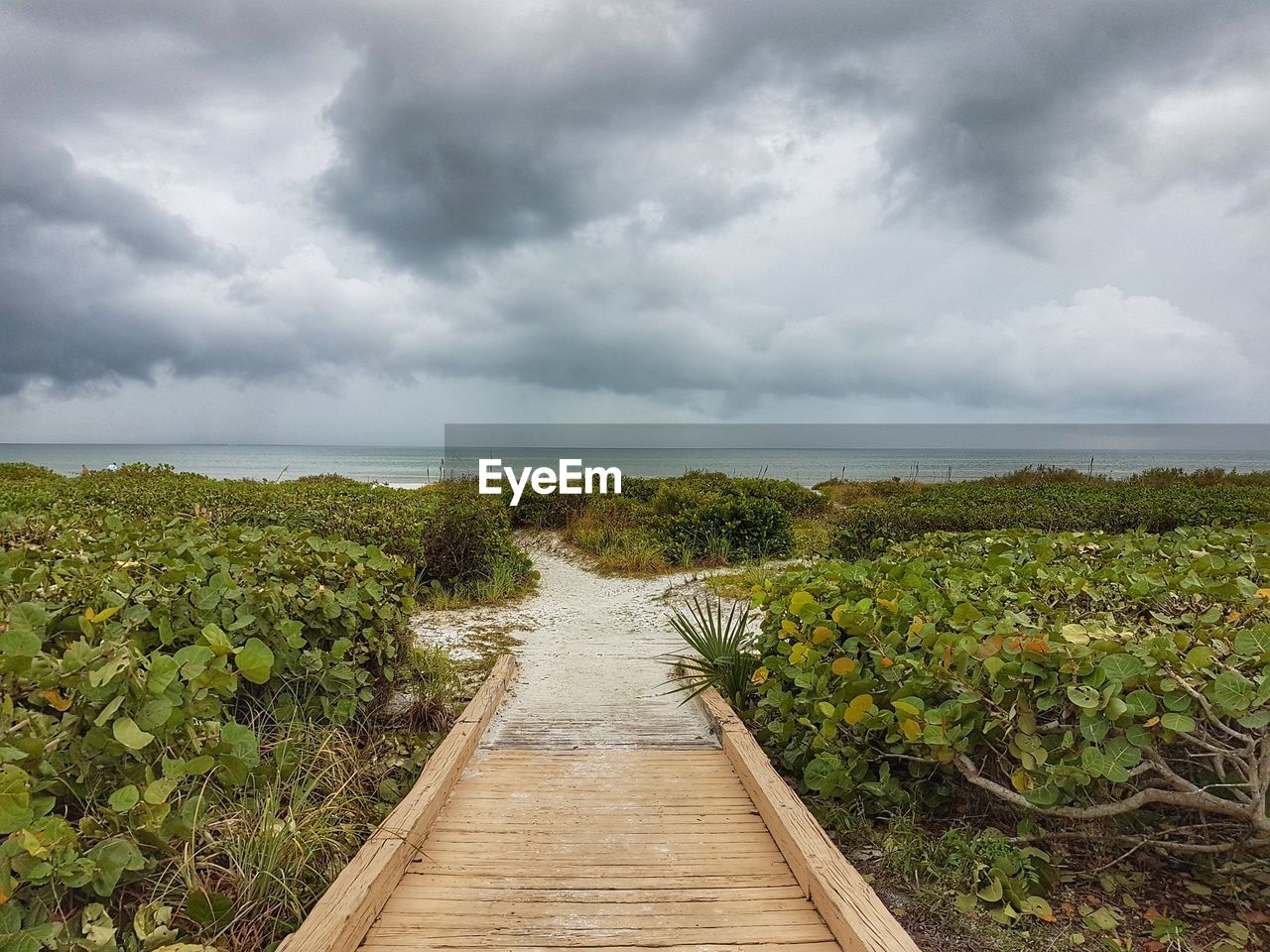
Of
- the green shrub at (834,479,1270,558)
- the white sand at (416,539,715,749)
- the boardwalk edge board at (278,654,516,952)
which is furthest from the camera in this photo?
the green shrub at (834,479,1270,558)

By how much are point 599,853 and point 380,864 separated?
2.84 feet

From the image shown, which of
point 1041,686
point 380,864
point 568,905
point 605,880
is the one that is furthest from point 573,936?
point 1041,686

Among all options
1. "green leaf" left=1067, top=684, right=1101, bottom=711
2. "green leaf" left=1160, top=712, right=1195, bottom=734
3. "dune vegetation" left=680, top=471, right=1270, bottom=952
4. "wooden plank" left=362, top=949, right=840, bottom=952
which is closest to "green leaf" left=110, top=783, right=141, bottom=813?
"wooden plank" left=362, top=949, right=840, bottom=952

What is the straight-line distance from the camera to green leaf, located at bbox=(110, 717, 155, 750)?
2.03m

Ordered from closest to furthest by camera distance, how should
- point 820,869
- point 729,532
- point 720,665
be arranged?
point 820,869
point 720,665
point 729,532

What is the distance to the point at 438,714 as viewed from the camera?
440 centimetres

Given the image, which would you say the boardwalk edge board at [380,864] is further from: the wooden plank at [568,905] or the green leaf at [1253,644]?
the green leaf at [1253,644]

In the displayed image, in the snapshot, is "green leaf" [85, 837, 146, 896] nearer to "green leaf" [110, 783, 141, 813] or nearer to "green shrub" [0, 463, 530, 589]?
"green leaf" [110, 783, 141, 813]

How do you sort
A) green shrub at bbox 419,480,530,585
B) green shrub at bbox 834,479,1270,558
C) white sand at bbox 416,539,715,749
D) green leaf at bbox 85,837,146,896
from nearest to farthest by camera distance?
green leaf at bbox 85,837,146,896 → white sand at bbox 416,539,715,749 → green shrub at bbox 419,480,530,585 → green shrub at bbox 834,479,1270,558

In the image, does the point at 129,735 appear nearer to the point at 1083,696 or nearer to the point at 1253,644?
the point at 1083,696

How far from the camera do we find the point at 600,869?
8.96ft

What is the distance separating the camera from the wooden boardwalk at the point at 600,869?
226 cm

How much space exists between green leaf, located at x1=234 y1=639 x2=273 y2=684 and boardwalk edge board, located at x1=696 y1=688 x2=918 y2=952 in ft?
3.25

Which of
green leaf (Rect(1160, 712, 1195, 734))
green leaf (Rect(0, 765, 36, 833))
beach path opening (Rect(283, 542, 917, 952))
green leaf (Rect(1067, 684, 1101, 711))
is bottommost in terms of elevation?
beach path opening (Rect(283, 542, 917, 952))
